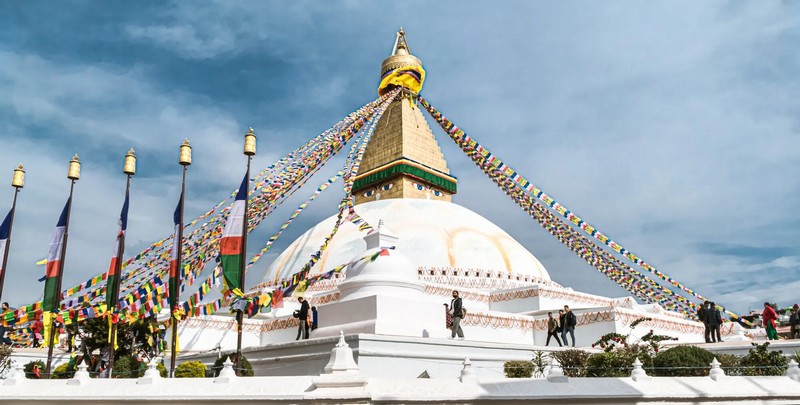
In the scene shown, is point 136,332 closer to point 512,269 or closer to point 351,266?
point 351,266

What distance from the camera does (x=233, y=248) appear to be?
12.7 meters

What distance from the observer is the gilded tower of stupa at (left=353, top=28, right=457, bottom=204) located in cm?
2783

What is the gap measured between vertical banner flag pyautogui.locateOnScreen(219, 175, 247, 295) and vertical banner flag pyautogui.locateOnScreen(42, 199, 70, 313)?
5.08 meters

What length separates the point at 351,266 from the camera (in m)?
13.2

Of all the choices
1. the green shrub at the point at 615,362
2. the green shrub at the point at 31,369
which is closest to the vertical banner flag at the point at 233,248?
the green shrub at the point at 31,369

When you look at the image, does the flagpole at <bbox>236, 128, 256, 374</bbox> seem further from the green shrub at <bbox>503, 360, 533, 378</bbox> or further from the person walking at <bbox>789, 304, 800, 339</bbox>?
the person walking at <bbox>789, 304, 800, 339</bbox>

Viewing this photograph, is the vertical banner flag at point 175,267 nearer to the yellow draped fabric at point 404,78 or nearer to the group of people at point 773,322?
the group of people at point 773,322

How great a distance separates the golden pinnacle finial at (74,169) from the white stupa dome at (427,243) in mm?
8395

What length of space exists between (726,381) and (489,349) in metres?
4.48

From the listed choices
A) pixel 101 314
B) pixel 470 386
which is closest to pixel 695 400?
pixel 470 386

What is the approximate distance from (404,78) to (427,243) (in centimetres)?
1190

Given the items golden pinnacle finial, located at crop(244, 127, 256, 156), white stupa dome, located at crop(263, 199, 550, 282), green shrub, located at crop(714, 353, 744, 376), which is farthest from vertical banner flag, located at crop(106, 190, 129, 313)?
green shrub, located at crop(714, 353, 744, 376)

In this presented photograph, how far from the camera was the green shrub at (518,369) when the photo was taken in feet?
31.5

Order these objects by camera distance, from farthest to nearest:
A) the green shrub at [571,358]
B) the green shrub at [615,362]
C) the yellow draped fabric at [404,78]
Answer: the yellow draped fabric at [404,78]
the green shrub at [571,358]
the green shrub at [615,362]
